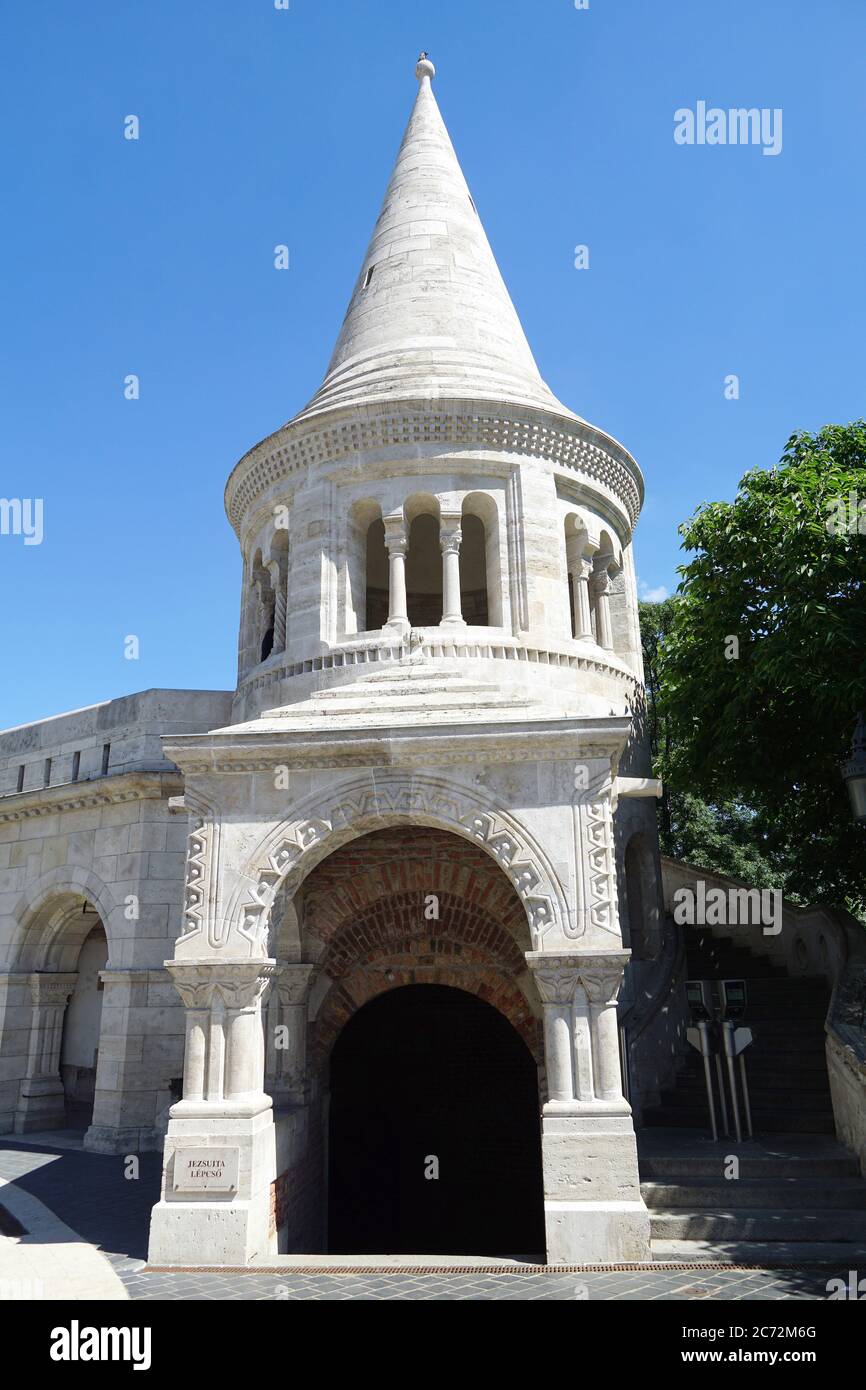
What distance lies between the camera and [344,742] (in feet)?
29.1

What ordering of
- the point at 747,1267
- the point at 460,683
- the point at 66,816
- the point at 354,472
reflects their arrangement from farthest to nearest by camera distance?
1. the point at 66,816
2. the point at 354,472
3. the point at 460,683
4. the point at 747,1267

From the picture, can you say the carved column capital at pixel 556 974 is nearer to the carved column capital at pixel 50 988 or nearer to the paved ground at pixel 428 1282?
the paved ground at pixel 428 1282

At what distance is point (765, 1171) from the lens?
29.8 ft

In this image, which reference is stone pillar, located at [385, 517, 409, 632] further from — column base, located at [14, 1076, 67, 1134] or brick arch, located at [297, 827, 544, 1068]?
column base, located at [14, 1076, 67, 1134]

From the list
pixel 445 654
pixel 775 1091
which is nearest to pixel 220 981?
pixel 445 654

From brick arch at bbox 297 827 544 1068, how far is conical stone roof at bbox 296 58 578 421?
544 centimetres

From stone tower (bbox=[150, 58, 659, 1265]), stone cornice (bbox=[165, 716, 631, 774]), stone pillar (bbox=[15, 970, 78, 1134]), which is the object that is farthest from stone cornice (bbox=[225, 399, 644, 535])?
stone pillar (bbox=[15, 970, 78, 1134])

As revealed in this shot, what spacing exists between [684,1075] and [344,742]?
671cm

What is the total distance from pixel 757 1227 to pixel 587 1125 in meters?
1.82

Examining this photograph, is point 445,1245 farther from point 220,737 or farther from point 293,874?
point 220,737

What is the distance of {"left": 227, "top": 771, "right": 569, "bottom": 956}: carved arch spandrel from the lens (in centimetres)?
857

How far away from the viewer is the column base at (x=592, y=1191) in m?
7.49

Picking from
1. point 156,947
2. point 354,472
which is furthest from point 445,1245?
point 354,472

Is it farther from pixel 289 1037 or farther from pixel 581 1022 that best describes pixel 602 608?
pixel 289 1037
